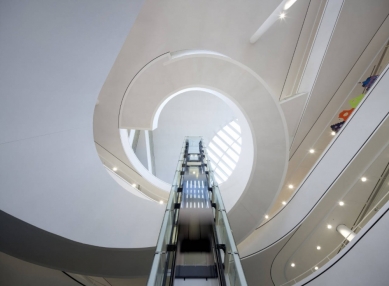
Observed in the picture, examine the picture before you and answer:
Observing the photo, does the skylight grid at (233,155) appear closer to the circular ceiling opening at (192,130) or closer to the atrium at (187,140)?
the circular ceiling opening at (192,130)

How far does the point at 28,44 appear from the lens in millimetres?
2760

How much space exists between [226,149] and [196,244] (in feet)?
59.9

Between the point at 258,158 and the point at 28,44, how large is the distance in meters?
7.65

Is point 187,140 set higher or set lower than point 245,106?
→ higher

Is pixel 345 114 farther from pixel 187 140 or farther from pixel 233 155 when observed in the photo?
pixel 233 155

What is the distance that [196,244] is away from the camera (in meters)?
Result: 3.64

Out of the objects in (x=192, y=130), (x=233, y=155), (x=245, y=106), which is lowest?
(x=245, y=106)

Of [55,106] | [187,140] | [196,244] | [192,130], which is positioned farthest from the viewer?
[192,130]

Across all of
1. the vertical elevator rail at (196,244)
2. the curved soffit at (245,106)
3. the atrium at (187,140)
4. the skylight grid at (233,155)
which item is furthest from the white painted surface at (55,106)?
the skylight grid at (233,155)

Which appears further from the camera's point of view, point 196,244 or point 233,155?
point 233,155

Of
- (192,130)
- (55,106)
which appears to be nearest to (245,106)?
(55,106)

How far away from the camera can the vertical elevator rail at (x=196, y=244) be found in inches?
106

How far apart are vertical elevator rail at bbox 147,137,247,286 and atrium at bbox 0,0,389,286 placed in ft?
0.21

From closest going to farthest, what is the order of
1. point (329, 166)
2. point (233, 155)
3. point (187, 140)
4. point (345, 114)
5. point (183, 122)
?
point (329, 166) → point (345, 114) → point (187, 140) → point (183, 122) → point (233, 155)
